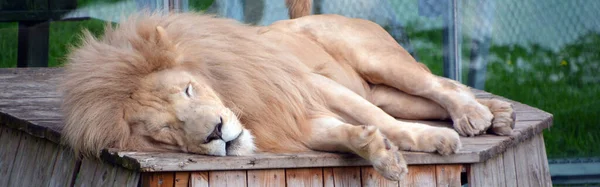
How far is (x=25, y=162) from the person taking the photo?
12.0 feet

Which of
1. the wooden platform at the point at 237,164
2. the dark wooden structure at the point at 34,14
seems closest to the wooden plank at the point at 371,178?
the wooden platform at the point at 237,164

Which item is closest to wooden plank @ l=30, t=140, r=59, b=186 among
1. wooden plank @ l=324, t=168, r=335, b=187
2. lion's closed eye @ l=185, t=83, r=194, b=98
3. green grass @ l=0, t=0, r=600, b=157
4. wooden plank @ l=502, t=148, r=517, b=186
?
lion's closed eye @ l=185, t=83, r=194, b=98

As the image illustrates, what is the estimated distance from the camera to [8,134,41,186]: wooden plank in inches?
140

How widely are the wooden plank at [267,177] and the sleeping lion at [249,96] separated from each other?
0.07 meters

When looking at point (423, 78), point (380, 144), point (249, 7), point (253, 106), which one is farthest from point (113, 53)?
point (249, 7)

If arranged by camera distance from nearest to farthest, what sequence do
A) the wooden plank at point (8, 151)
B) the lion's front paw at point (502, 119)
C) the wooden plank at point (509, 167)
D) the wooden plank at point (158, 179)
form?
1. the wooden plank at point (158, 179)
2. the lion's front paw at point (502, 119)
3. the wooden plank at point (509, 167)
4. the wooden plank at point (8, 151)

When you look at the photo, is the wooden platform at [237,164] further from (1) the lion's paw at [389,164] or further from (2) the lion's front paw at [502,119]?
(1) the lion's paw at [389,164]

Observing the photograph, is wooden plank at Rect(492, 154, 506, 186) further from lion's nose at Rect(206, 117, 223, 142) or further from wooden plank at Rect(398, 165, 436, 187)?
lion's nose at Rect(206, 117, 223, 142)

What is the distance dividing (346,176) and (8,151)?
161cm

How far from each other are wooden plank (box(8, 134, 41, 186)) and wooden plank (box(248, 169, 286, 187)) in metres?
1.15

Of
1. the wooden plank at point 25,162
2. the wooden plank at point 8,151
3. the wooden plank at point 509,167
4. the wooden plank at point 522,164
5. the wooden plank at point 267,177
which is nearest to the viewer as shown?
A: the wooden plank at point 267,177

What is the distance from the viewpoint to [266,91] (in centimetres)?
303

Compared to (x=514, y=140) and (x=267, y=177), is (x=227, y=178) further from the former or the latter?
(x=514, y=140)

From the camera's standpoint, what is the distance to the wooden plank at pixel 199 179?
260 cm
